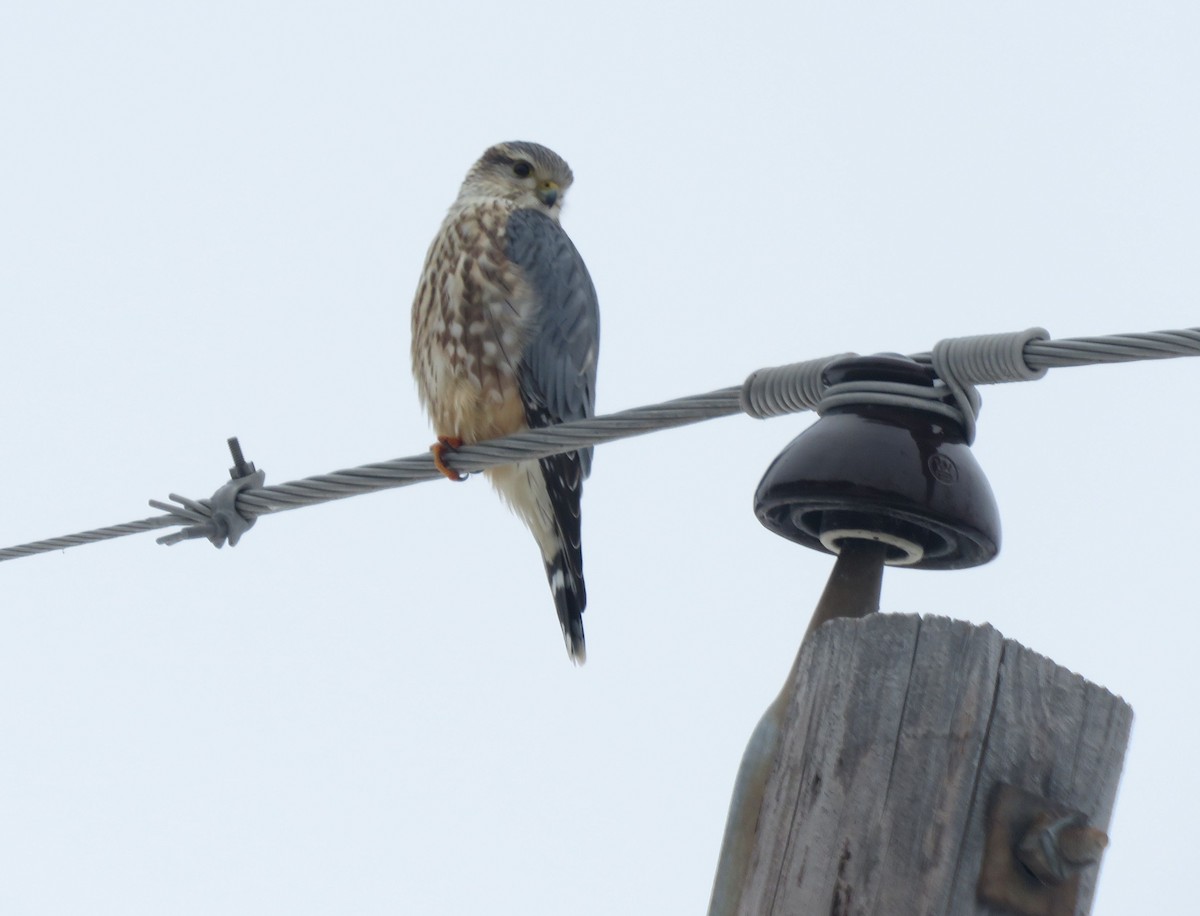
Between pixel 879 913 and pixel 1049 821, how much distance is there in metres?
0.20

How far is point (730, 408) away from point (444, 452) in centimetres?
147

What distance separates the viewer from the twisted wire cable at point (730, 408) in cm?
199

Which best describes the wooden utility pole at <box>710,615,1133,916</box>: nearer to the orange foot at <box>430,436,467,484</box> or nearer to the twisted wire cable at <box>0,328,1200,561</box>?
the twisted wire cable at <box>0,328,1200,561</box>

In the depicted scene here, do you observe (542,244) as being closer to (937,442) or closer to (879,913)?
(937,442)

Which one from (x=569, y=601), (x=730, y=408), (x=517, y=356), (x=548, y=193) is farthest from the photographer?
(x=548, y=193)

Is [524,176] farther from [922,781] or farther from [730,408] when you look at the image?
[922,781]

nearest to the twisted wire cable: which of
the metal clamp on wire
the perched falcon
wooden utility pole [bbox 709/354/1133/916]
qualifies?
the metal clamp on wire

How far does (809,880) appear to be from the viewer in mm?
1559

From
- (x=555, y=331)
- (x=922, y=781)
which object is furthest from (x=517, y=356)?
(x=922, y=781)

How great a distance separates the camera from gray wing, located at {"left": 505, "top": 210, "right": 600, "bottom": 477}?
15.2 ft

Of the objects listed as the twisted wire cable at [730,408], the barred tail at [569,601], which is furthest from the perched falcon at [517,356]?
the twisted wire cable at [730,408]

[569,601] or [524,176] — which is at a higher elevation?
[524,176]

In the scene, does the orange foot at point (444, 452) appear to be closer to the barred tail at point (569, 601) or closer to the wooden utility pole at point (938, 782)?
Answer: the barred tail at point (569, 601)

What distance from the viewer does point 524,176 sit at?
220 inches
